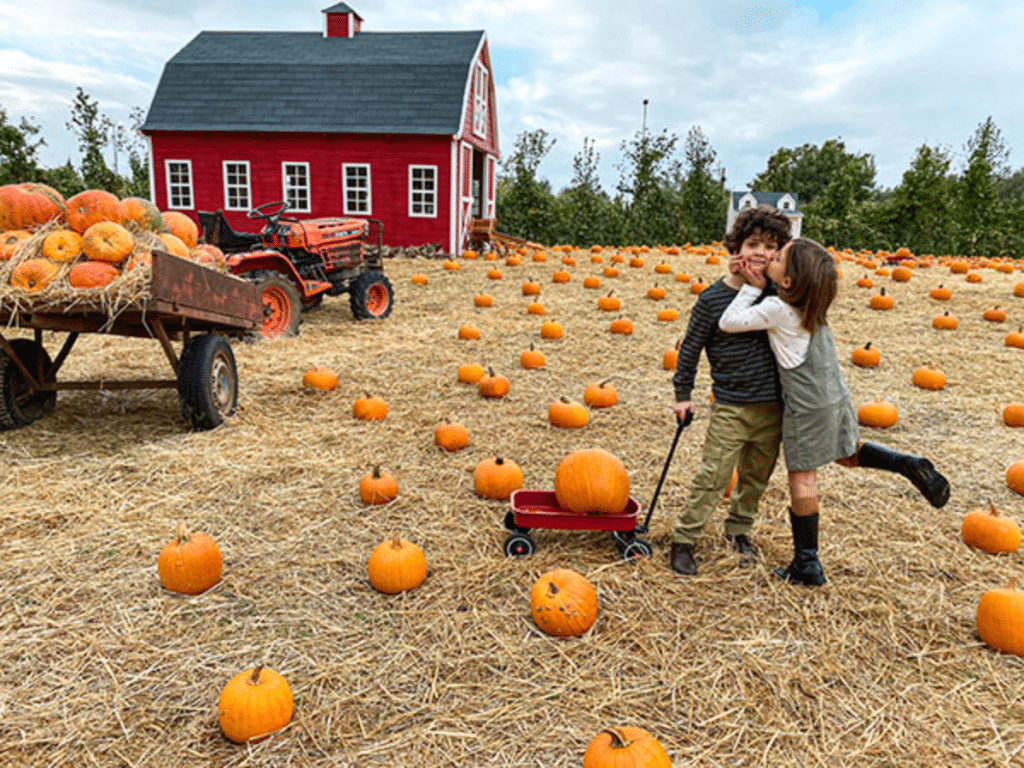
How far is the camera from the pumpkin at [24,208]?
4812 mm

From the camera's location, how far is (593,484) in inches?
130

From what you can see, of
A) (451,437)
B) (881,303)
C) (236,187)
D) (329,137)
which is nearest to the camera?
(451,437)

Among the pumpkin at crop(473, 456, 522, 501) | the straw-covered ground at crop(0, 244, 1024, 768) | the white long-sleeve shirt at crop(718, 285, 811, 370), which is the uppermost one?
the white long-sleeve shirt at crop(718, 285, 811, 370)

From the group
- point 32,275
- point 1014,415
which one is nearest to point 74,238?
point 32,275

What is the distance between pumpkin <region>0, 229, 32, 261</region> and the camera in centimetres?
457

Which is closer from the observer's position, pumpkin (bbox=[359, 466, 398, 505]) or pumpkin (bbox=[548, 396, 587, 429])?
pumpkin (bbox=[359, 466, 398, 505])

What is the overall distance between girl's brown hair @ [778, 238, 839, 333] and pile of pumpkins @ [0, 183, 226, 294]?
395 cm

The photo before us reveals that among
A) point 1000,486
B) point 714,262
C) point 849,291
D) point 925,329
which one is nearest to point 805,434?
point 1000,486

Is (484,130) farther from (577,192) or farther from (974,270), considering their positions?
(974,270)

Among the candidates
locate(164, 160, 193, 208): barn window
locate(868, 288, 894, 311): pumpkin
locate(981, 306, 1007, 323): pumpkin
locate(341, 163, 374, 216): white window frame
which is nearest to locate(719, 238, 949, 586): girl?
locate(981, 306, 1007, 323): pumpkin

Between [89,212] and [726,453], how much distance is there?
4.55 m

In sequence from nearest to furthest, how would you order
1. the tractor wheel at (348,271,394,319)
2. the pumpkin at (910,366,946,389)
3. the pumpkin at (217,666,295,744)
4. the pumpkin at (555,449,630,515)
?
the pumpkin at (217,666,295,744)
the pumpkin at (555,449,630,515)
the pumpkin at (910,366,946,389)
the tractor wheel at (348,271,394,319)

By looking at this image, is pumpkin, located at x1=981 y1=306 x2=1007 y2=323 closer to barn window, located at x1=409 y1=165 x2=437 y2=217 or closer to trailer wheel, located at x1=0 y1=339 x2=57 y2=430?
trailer wheel, located at x1=0 y1=339 x2=57 y2=430

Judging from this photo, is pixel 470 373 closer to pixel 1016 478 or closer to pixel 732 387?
pixel 732 387
